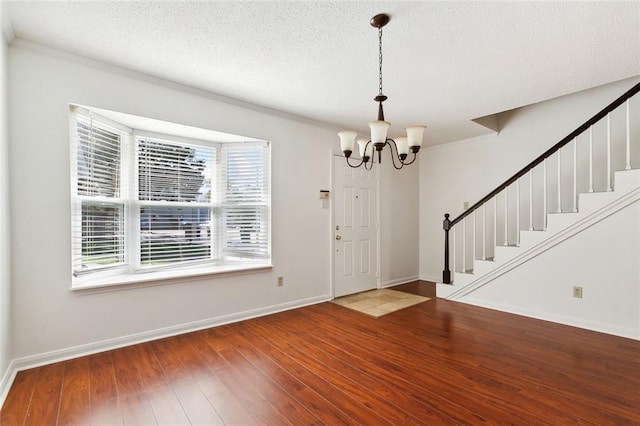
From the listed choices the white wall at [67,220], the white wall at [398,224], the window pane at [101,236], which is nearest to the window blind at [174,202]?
the window pane at [101,236]

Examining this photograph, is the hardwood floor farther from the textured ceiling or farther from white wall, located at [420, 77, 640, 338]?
the textured ceiling

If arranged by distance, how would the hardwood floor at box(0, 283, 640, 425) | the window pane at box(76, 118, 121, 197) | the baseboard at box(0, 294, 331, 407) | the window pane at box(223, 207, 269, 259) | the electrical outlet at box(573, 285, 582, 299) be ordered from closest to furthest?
the hardwood floor at box(0, 283, 640, 425) < the baseboard at box(0, 294, 331, 407) < the window pane at box(76, 118, 121, 197) < the electrical outlet at box(573, 285, 582, 299) < the window pane at box(223, 207, 269, 259)

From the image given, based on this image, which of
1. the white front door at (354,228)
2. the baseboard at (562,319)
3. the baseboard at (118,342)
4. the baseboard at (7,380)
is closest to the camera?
the baseboard at (7,380)

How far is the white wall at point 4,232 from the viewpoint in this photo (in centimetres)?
205

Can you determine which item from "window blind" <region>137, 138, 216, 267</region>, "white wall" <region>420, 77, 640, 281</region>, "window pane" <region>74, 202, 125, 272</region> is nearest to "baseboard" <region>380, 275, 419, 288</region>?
"white wall" <region>420, 77, 640, 281</region>

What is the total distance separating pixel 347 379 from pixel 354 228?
2702mm

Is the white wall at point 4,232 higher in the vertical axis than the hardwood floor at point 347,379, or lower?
higher

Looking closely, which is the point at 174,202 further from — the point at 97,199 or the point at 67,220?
the point at 67,220

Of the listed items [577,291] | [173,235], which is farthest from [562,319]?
[173,235]

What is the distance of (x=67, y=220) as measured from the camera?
2514mm

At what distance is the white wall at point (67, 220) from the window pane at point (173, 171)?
0.56 meters

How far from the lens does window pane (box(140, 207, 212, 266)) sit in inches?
130

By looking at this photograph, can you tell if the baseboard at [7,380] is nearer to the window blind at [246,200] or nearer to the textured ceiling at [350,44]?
the window blind at [246,200]

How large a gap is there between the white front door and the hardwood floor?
54.7 inches
